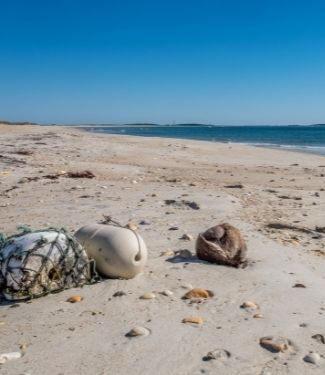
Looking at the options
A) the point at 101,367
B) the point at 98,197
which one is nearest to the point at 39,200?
the point at 98,197

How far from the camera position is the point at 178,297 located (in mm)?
4293

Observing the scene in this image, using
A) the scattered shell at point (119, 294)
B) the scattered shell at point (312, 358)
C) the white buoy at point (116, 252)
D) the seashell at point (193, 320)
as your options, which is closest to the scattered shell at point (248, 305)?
the seashell at point (193, 320)

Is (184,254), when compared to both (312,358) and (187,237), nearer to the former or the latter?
(187,237)

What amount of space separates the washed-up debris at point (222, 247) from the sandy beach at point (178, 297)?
108 mm

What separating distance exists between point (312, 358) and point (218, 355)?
1.88ft

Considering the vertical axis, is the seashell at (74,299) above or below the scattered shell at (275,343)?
below

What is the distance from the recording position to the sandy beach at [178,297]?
3.22 metres

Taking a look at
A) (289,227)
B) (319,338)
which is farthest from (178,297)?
(289,227)

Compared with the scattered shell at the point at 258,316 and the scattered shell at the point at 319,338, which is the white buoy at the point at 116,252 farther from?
the scattered shell at the point at 319,338

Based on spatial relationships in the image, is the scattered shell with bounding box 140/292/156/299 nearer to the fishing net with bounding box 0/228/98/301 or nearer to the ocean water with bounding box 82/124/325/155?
the fishing net with bounding box 0/228/98/301

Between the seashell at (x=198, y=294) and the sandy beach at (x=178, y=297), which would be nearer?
the sandy beach at (x=178, y=297)

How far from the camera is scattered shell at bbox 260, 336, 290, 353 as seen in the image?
3333mm

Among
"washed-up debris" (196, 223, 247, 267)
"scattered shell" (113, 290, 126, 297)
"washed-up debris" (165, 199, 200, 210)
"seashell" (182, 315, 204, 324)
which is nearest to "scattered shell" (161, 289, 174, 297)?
"scattered shell" (113, 290, 126, 297)

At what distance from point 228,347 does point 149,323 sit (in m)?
0.65
